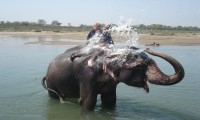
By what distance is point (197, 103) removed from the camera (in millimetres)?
10984

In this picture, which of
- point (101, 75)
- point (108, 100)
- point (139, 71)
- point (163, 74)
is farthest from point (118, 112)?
point (163, 74)

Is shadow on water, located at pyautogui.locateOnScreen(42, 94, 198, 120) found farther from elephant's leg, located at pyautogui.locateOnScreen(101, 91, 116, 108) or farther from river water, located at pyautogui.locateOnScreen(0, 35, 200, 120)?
elephant's leg, located at pyautogui.locateOnScreen(101, 91, 116, 108)

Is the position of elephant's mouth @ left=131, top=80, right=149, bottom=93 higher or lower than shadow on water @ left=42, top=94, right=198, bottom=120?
higher

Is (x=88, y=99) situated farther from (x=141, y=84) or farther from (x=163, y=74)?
(x=163, y=74)

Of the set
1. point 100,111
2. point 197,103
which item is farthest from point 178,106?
point 100,111

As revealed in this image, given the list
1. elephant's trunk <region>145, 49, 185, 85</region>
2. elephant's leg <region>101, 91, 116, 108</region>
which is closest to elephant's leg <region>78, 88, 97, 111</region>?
elephant's leg <region>101, 91, 116, 108</region>

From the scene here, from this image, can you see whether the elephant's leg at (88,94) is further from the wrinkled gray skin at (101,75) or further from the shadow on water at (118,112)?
the shadow on water at (118,112)

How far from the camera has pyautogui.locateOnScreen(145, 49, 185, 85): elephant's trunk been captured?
7.04 metres

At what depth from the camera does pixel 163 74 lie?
7477 mm

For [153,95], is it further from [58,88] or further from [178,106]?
[58,88]

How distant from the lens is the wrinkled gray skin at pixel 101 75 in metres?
7.68

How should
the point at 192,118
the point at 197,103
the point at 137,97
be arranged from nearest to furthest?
the point at 192,118 < the point at 197,103 < the point at 137,97

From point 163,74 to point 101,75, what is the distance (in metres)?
2.03

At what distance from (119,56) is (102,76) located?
Result: 0.76 metres
